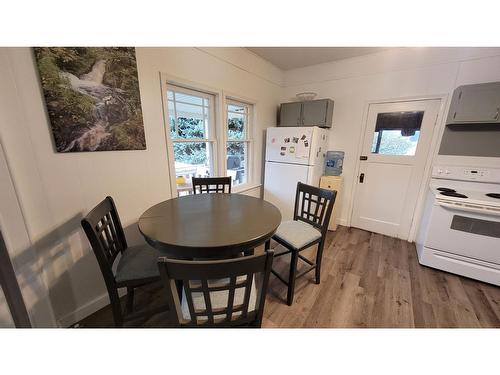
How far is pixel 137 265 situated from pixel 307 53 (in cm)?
319

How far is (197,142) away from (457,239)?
3056mm

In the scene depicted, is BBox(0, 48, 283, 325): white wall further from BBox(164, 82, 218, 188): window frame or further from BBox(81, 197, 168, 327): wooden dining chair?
BBox(81, 197, 168, 327): wooden dining chair

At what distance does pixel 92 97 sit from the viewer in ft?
4.33

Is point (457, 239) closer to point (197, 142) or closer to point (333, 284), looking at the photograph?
point (333, 284)

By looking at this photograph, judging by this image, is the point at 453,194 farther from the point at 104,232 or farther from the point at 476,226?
the point at 104,232

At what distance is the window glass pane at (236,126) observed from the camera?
109 inches

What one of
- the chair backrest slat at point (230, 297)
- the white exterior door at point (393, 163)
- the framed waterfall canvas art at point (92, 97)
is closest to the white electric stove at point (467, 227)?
the white exterior door at point (393, 163)

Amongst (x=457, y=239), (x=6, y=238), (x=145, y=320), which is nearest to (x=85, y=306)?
(x=145, y=320)

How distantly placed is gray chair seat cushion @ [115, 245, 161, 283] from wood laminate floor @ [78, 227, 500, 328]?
1.57 feet

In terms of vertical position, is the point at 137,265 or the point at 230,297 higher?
the point at 230,297

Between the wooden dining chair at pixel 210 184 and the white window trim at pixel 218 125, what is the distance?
0.25m

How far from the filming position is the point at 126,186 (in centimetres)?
161

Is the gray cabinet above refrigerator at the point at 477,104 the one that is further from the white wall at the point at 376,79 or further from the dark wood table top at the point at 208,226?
the dark wood table top at the point at 208,226

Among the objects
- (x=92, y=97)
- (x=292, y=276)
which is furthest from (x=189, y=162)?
(x=292, y=276)
